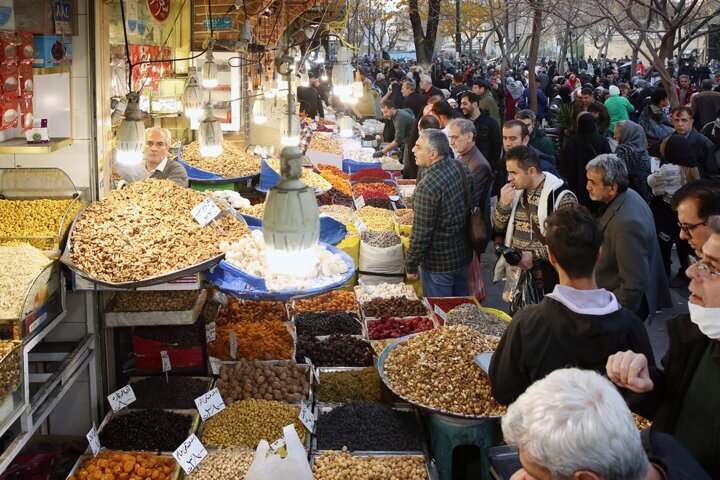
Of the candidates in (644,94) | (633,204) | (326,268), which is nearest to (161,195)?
(326,268)

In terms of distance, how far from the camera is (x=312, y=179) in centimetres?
923

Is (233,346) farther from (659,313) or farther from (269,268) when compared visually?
(659,313)

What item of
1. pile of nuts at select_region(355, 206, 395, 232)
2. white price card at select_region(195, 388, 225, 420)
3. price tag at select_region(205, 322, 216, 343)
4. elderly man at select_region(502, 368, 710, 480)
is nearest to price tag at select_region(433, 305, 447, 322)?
price tag at select_region(205, 322, 216, 343)

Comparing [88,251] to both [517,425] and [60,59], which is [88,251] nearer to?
[60,59]

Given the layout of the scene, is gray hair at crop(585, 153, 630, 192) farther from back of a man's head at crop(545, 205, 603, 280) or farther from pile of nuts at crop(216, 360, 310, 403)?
pile of nuts at crop(216, 360, 310, 403)

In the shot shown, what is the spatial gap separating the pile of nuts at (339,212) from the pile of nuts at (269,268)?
10.4 feet

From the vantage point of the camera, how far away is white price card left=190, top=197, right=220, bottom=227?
4883 millimetres

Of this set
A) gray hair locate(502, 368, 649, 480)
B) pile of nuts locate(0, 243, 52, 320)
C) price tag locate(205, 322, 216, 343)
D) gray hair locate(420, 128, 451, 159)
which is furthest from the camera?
gray hair locate(420, 128, 451, 159)

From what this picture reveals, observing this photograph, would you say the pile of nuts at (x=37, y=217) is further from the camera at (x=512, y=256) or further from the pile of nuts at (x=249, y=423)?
the camera at (x=512, y=256)

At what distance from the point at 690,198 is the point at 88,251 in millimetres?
3279

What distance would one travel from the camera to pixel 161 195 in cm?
496

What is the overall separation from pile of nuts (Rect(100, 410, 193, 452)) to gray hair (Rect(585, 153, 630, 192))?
310cm

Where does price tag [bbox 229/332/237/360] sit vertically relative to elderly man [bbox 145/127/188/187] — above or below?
below

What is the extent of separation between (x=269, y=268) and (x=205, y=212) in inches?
30.7
